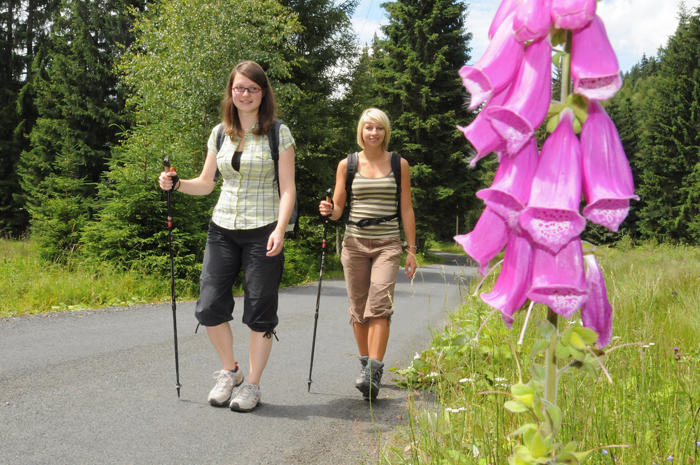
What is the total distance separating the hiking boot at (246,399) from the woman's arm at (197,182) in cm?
150

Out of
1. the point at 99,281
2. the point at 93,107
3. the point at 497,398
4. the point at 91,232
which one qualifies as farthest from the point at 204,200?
the point at 93,107

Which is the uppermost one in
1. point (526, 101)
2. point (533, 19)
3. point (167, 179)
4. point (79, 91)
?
point (79, 91)

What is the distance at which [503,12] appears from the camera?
1.20 metres

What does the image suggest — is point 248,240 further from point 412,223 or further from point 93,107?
point 93,107

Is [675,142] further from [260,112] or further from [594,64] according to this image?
[594,64]

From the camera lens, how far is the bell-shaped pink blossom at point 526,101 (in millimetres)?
1048

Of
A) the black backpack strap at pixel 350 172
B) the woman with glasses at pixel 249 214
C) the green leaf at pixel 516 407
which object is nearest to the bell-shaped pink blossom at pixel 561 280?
the green leaf at pixel 516 407

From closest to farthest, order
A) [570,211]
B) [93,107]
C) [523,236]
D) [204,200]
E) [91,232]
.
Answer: [570,211], [523,236], [91,232], [204,200], [93,107]

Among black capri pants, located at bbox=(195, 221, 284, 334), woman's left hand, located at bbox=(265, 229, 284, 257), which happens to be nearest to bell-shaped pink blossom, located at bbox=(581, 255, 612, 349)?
woman's left hand, located at bbox=(265, 229, 284, 257)

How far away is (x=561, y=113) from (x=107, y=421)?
380cm

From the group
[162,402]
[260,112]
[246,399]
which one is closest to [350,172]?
[260,112]

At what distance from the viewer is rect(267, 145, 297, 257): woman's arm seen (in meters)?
3.88

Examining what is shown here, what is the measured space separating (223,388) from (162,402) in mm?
515

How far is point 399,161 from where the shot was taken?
468 centimetres
